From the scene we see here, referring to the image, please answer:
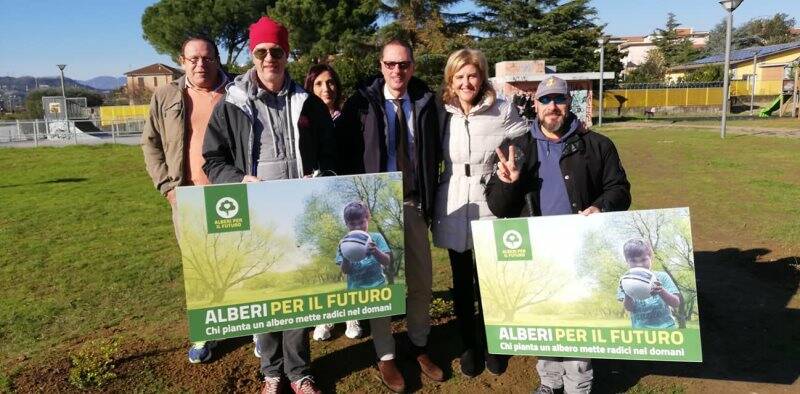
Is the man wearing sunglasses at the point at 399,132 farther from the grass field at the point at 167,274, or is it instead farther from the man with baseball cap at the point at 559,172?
the grass field at the point at 167,274

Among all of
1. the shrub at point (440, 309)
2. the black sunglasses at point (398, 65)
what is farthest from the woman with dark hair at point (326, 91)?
the black sunglasses at point (398, 65)

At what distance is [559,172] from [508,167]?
0.93 ft

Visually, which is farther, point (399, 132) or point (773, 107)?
point (773, 107)

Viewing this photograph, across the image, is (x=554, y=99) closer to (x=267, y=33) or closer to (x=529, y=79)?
(x=267, y=33)

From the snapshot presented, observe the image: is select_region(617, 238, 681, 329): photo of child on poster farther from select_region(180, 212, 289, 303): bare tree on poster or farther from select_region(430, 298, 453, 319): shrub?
select_region(430, 298, 453, 319): shrub

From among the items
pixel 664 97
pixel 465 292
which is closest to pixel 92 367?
pixel 465 292

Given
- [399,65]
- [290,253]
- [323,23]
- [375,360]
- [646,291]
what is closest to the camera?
[646,291]

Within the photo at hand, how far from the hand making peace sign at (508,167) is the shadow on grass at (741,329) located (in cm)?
151

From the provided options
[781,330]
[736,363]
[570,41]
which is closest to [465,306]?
[736,363]

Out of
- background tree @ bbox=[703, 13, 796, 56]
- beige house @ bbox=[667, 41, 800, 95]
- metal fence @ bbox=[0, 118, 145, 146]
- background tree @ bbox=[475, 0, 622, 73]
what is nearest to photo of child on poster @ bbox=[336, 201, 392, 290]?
metal fence @ bbox=[0, 118, 145, 146]

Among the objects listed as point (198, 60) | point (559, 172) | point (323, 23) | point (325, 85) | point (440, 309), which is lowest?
point (440, 309)

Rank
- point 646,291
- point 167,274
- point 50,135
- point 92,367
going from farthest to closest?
point 50,135 < point 167,274 < point 92,367 < point 646,291

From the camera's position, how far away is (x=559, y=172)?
119 inches

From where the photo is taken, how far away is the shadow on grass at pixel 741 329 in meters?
3.62
